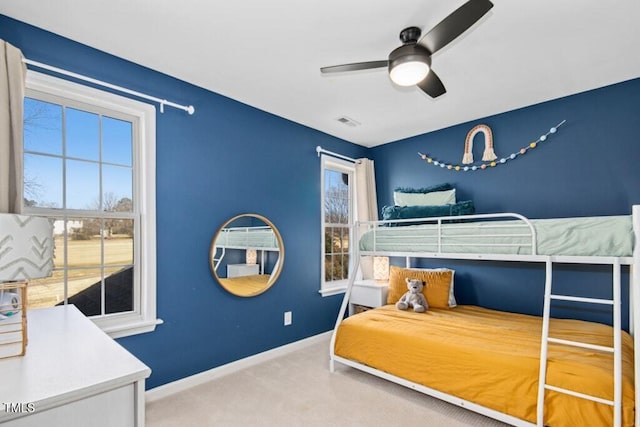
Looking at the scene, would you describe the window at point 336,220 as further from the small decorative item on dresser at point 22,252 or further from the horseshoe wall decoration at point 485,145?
the small decorative item on dresser at point 22,252

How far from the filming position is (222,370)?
284 centimetres

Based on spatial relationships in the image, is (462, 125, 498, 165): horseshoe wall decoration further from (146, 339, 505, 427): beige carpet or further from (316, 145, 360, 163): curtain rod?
(146, 339, 505, 427): beige carpet

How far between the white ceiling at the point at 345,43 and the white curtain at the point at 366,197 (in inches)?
48.1

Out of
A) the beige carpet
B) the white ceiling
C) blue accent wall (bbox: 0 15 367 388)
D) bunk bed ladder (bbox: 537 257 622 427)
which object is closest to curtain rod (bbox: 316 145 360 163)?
blue accent wall (bbox: 0 15 367 388)

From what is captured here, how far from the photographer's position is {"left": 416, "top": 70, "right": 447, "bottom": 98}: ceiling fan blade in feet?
6.79

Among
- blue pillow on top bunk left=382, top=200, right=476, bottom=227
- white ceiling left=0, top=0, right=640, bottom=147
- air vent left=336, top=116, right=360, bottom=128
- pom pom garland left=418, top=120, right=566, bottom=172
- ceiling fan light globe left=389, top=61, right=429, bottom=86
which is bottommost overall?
blue pillow on top bunk left=382, top=200, right=476, bottom=227

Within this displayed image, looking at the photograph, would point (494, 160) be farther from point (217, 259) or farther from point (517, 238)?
point (217, 259)

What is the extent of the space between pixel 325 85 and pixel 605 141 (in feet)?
8.09

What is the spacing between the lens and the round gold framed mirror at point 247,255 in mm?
2889

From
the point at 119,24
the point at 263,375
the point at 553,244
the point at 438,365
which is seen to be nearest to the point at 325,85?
the point at 119,24

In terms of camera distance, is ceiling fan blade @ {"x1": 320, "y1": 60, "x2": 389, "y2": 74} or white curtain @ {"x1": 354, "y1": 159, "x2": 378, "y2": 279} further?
white curtain @ {"x1": 354, "y1": 159, "x2": 378, "y2": 279}

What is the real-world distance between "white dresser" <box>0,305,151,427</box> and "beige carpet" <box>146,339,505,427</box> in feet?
4.48

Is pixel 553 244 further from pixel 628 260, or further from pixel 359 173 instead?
pixel 359 173

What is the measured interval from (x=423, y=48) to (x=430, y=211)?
1.85 meters
